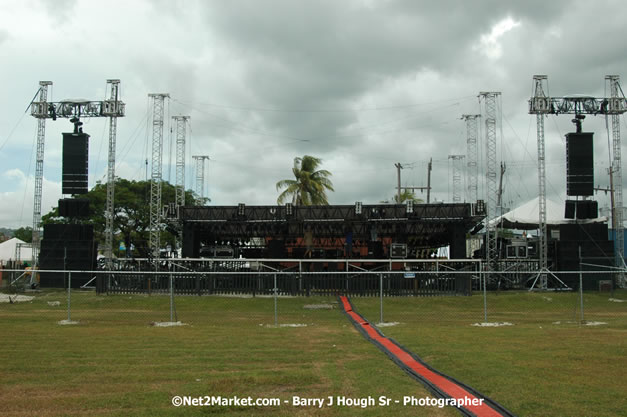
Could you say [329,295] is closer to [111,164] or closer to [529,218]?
[111,164]

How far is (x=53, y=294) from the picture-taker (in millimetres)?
26656

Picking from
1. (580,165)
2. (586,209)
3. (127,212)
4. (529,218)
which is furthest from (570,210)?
(127,212)

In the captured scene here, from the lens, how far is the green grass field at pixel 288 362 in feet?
22.3

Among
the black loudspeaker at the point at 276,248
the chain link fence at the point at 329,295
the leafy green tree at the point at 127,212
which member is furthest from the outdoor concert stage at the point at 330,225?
the leafy green tree at the point at 127,212

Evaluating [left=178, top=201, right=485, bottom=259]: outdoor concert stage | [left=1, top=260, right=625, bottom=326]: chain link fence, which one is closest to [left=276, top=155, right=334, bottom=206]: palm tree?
[left=178, top=201, right=485, bottom=259]: outdoor concert stage

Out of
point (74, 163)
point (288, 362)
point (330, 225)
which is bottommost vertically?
point (288, 362)

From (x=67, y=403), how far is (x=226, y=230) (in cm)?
3098

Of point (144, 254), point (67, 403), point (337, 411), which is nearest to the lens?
point (337, 411)

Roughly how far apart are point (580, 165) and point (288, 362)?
2796 cm

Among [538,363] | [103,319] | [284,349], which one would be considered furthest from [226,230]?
[538,363]

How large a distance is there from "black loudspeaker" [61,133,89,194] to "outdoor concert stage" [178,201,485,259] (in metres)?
6.26

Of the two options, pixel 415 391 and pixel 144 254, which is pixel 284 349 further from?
pixel 144 254

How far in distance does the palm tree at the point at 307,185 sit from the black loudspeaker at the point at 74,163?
1365 cm

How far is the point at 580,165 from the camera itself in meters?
31.7
